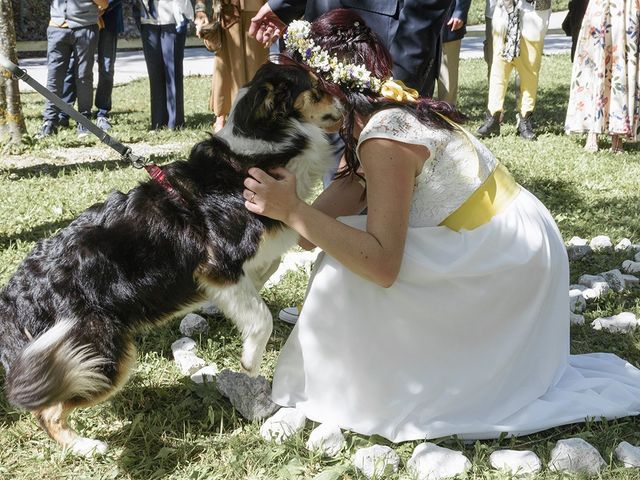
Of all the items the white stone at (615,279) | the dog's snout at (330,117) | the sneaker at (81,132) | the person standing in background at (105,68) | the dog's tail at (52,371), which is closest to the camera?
the dog's tail at (52,371)

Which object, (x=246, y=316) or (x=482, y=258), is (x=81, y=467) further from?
(x=482, y=258)

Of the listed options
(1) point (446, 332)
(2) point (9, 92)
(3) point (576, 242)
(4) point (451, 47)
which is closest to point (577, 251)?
(3) point (576, 242)

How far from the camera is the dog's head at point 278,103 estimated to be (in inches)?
105

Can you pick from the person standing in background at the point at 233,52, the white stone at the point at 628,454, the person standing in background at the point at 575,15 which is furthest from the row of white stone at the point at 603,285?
the person standing in background at the point at 233,52

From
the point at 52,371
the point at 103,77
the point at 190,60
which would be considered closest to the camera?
the point at 52,371

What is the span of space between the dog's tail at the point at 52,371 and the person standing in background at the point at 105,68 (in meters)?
6.20

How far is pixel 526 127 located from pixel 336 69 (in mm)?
5603

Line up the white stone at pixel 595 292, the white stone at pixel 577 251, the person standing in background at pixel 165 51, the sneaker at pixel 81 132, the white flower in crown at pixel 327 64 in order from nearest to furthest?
the white flower in crown at pixel 327 64 < the white stone at pixel 595 292 < the white stone at pixel 577 251 < the sneaker at pixel 81 132 < the person standing in background at pixel 165 51

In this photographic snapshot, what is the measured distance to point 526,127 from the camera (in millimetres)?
7652

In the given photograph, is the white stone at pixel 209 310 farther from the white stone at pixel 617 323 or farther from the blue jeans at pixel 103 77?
the blue jeans at pixel 103 77

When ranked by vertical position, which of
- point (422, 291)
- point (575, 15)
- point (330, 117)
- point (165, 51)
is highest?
point (575, 15)

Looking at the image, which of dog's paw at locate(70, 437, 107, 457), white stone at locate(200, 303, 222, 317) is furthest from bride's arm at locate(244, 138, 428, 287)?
white stone at locate(200, 303, 222, 317)

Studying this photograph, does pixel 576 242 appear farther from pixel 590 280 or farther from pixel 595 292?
pixel 595 292

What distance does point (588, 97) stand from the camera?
697cm
